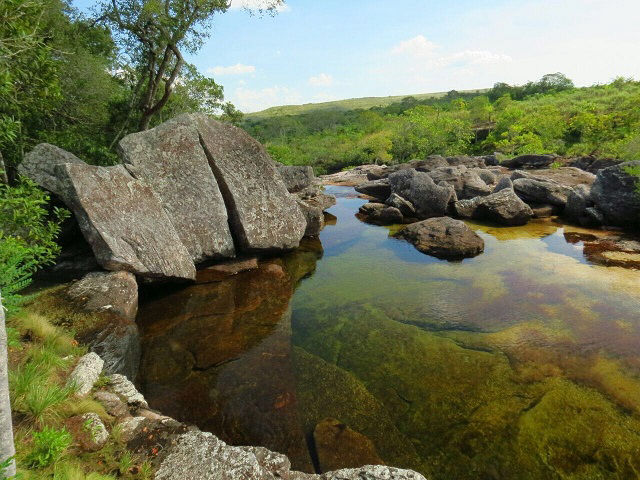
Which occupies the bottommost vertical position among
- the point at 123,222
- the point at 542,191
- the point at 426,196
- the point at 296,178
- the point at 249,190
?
the point at 542,191

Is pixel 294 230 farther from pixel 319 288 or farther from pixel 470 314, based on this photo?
pixel 470 314

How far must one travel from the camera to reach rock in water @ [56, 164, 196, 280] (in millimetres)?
7723

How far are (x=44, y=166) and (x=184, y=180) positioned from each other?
331 centimetres

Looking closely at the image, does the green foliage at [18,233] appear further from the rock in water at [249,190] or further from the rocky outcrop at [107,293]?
the rock in water at [249,190]

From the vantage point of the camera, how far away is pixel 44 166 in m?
8.23

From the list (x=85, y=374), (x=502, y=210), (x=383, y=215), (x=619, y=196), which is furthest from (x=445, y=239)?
(x=85, y=374)

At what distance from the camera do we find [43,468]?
2.94 metres

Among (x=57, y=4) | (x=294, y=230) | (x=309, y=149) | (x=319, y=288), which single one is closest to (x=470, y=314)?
(x=319, y=288)

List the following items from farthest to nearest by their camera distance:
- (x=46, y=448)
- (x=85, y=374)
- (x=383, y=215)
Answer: (x=383, y=215) → (x=85, y=374) → (x=46, y=448)

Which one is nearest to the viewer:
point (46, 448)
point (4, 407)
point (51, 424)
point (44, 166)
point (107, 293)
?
point (4, 407)

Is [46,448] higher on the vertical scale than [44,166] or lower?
lower

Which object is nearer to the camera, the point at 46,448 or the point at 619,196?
the point at 46,448

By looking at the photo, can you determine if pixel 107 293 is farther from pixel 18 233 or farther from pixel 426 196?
pixel 426 196

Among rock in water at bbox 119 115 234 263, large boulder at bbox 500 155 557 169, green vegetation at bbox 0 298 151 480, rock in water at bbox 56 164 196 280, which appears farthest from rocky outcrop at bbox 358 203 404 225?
large boulder at bbox 500 155 557 169
